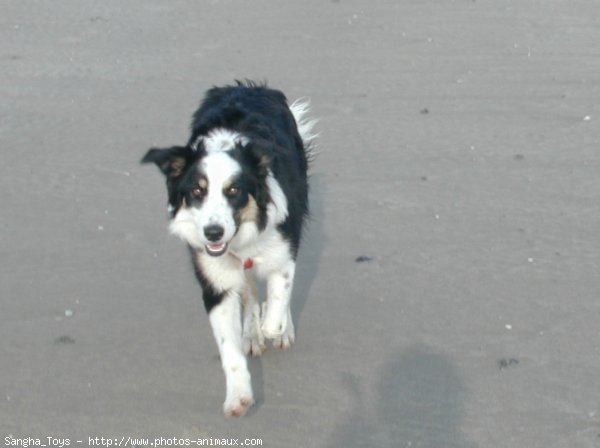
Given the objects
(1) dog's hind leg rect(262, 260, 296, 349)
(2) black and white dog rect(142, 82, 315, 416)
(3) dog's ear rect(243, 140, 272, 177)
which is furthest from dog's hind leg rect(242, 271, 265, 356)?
(3) dog's ear rect(243, 140, 272, 177)

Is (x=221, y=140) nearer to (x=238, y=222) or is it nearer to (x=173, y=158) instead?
(x=173, y=158)

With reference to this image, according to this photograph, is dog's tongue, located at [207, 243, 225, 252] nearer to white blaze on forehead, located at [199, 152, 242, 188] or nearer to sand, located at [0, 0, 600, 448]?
white blaze on forehead, located at [199, 152, 242, 188]

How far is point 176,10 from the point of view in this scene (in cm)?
1044

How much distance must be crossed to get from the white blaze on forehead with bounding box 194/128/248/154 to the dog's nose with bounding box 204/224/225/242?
1.28 feet

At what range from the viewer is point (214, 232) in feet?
15.0

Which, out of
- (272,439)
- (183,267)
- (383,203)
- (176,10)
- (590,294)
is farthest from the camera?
(176,10)

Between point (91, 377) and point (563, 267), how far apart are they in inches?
95.7

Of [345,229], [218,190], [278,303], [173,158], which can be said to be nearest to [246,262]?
[278,303]

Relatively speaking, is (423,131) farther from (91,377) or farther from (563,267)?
(91,377)

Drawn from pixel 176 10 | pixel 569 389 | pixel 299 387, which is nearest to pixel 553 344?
pixel 569 389

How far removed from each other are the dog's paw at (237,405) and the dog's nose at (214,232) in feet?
2.13

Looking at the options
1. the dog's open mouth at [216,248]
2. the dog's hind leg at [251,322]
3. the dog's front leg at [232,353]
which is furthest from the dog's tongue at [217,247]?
the dog's hind leg at [251,322]

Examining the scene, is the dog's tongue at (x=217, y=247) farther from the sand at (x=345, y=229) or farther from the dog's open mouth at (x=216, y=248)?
the sand at (x=345, y=229)

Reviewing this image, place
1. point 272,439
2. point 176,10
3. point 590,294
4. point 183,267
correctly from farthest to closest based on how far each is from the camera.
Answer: point 176,10
point 183,267
point 590,294
point 272,439
